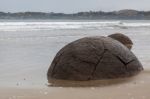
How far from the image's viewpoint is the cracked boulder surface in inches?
352

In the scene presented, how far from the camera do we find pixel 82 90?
312 inches

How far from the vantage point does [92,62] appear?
8.96 meters

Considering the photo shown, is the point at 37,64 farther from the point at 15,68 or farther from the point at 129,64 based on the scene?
the point at 129,64

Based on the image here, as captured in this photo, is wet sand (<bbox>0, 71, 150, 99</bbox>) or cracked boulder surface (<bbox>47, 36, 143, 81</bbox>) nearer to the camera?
wet sand (<bbox>0, 71, 150, 99</bbox>)

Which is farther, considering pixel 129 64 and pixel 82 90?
pixel 129 64

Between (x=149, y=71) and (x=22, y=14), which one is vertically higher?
(x=149, y=71)

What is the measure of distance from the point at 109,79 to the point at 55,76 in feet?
3.97

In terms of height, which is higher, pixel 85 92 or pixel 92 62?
pixel 92 62

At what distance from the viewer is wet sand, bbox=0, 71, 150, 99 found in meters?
7.35

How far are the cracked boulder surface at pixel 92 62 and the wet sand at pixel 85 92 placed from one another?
535 millimetres

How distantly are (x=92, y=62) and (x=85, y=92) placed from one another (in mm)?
1353

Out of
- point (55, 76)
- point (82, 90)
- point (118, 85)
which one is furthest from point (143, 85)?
point (55, 76)

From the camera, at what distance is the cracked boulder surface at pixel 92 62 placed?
29.3ft

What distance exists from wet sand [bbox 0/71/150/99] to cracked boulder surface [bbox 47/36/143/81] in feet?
1.76
